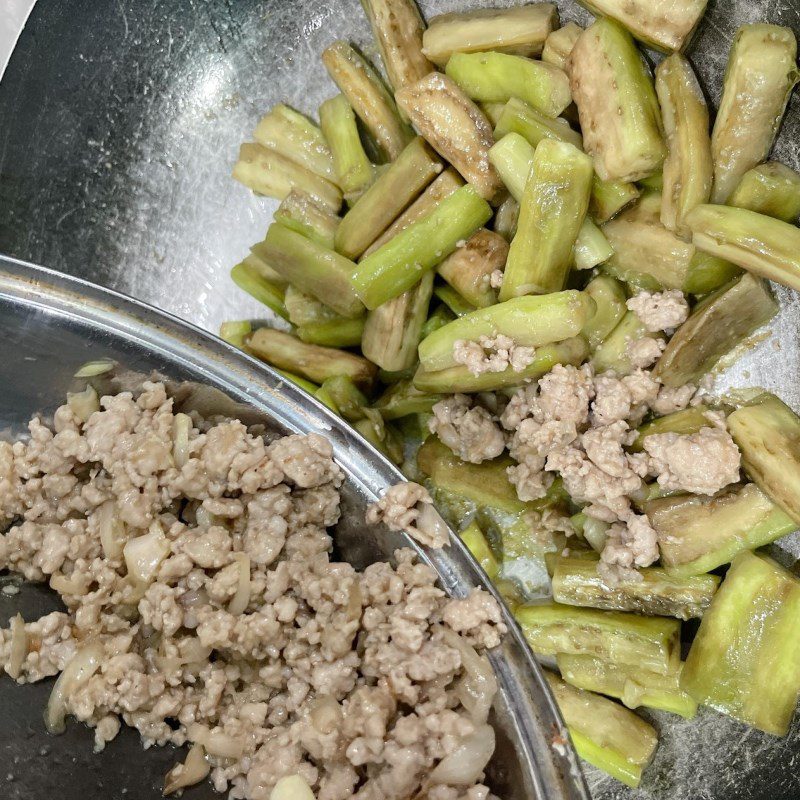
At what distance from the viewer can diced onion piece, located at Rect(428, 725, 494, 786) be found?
1536mm

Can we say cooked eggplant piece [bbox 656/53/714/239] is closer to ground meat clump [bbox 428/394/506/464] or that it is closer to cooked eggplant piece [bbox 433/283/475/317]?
cooked eggplant piece [bbox 433/283/475/317]

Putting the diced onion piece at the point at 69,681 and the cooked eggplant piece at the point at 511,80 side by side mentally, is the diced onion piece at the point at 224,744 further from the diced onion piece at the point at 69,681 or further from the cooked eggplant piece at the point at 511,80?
the cooked eggplant piece at the point at 511,80

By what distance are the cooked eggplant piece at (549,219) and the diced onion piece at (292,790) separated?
121 cm

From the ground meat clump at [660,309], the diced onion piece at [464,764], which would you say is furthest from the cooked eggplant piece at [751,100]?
the diced onion piece at [464,764]

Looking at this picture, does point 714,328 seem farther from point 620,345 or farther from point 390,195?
point 390,195

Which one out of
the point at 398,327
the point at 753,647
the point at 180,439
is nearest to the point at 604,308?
the point at 398,327

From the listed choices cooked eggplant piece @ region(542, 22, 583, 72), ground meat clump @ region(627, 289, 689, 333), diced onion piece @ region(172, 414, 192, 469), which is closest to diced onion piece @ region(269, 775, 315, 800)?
diced onion piece @ region(172, 414, 192, 469)

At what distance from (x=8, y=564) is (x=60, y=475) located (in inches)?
9.2

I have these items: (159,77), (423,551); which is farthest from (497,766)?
(159,77)

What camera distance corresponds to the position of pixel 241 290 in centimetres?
272

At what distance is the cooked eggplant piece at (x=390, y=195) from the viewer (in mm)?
2201

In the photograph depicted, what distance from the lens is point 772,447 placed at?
1.83 meters

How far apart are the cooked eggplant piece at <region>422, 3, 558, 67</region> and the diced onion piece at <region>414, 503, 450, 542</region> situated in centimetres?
124

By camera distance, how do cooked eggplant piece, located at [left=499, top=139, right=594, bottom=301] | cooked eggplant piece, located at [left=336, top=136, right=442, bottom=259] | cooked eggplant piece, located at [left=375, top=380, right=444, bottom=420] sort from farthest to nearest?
cooked eggplant piece, located at [left=375, top=380, right=444, bottom=420]
cooked eggplant piece, located at [left=336, top=136, right=442, bottom=259]
cooked eggplant piece, located at [left=499, top=139, right=594, bottom=301]
